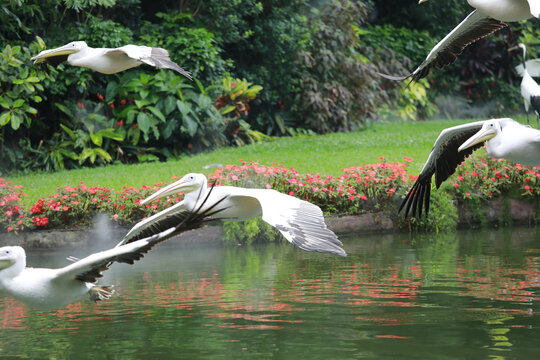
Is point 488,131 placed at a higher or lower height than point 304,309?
higher

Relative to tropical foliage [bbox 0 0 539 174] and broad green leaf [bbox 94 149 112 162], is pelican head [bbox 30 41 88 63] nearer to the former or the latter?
tropical foliage [bbox 0 0 539 174]

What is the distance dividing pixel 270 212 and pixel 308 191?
411 cm

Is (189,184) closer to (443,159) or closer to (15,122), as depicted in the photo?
(443,159)

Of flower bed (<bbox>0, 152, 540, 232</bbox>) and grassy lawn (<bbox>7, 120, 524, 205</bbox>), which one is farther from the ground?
grassy lawn (<bbox>7, 120, 524, 205</bbox>)

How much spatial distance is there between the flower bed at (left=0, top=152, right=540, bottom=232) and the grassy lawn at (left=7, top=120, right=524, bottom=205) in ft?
2.16

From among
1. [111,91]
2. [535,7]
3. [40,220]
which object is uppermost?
[111,91]

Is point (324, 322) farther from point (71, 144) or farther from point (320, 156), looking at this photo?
point (71, 144)

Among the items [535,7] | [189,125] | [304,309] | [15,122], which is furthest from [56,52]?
[189,125]

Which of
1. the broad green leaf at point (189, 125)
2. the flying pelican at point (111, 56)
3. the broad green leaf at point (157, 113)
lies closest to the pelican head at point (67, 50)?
the flying pelican at point (111, 56)

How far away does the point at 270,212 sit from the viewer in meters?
4.78

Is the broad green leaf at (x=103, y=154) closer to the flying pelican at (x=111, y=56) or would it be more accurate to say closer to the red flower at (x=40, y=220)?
the red flower at (x=40, y=220)

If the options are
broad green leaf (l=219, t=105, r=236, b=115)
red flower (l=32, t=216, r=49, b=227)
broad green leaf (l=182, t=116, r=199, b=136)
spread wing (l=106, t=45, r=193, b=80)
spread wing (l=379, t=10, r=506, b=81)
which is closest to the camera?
spread wing (l=106, t=45, r=193, b=80)

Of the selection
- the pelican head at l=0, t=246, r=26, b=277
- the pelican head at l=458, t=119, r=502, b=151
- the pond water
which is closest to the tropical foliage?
the pond water

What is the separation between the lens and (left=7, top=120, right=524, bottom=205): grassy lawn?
10285 millimetres
